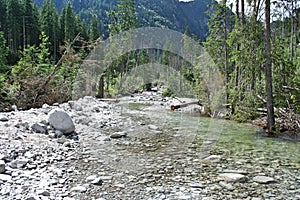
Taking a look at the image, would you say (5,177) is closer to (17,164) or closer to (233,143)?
(17,164)

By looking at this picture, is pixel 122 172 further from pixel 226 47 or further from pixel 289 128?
pixel 226 47

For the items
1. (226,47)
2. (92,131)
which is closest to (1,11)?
(226,47)

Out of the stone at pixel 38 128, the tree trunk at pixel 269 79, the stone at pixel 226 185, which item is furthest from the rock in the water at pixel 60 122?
the tree trunk at pixel 269 79

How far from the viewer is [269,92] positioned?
28.7 ft

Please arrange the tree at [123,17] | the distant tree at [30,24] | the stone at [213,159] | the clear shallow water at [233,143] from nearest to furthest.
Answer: the stone at [213,159] < the clear shallow water at [233,143] < the tree at [123,17] < the distant tree at [30,24]

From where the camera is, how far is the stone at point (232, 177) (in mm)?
4457

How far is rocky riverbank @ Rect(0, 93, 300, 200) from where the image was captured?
12.8ft

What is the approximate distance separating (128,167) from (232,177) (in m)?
1.63

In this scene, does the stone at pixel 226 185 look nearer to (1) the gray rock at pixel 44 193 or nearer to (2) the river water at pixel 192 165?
(2) the river water at pixel 192 165

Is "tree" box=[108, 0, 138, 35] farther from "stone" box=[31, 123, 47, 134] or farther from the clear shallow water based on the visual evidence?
"stone" box=[31, 123, 47, 134]

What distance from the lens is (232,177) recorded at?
14.9 feet

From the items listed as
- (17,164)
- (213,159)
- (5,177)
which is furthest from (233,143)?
(5,177)

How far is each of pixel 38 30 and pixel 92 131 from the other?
3551 centimetres

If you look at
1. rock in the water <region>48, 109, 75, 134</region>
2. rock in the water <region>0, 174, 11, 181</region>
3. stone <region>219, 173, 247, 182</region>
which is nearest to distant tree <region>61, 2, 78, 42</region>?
rock in the water <region>48, 109, 75, 134</region>
